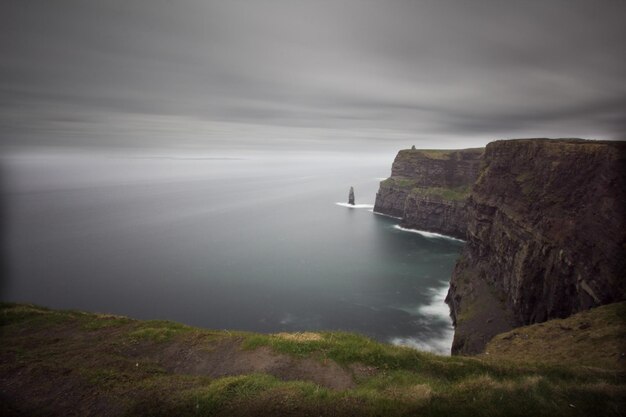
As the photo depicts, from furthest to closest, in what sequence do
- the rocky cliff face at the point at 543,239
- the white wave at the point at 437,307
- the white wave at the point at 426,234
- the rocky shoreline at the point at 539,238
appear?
the white wave at the point at 426,234 → the white wave at the point at 437,307 → the rocky shoreline at the point at 539,238 → the rocky cliff face at the point at 543,239

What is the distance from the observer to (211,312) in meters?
55.5

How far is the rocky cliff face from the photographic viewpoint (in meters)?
32.5

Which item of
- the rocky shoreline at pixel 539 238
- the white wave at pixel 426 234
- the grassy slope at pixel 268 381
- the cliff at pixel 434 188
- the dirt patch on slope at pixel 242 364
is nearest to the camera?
the grassy slope at pixel 268 381

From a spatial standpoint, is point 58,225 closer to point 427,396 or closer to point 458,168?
point 427,396

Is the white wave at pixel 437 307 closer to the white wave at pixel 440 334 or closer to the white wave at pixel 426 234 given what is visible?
the white wave at pixel 440 334

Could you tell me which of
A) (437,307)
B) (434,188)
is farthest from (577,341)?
(434,188)

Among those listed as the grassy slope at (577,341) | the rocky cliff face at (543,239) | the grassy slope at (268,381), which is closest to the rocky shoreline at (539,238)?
the rocky cliff face at (543,239)

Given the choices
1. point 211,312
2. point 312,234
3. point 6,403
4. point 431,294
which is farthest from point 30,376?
point 312,234

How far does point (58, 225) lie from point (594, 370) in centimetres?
16291

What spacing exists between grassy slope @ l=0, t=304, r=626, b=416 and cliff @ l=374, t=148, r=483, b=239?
117516 mm

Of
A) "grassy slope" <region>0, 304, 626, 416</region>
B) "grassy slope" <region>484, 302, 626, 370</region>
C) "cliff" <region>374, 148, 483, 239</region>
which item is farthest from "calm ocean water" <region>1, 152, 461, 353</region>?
"grassy slope" <region>0, 304, 626, 416</region>

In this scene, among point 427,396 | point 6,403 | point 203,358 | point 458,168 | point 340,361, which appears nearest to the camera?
point 427,396

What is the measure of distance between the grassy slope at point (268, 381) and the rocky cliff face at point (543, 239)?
23.7 meters

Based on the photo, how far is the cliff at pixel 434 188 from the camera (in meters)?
127
